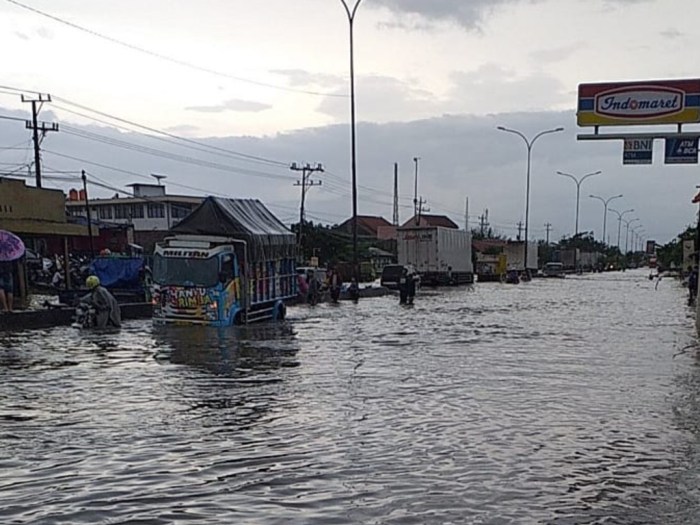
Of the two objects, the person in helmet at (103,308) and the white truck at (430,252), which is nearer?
the person in helmet at (103,308)

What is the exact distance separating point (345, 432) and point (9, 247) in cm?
1749

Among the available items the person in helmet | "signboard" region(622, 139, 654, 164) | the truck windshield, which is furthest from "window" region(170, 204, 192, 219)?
"signboard" region(622, 139, 654, 164)

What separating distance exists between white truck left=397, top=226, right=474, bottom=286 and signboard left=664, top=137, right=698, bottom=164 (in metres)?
29.1

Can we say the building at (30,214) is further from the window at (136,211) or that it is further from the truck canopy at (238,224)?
the window at (136,211)

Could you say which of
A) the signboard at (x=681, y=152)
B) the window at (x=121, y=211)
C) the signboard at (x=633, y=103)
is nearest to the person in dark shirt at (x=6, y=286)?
the signboard at (x=633, y=103)

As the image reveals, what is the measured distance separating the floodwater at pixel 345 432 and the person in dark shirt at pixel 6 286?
492 cm

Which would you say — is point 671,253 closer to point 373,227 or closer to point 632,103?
point 373,227

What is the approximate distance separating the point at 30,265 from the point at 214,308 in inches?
862

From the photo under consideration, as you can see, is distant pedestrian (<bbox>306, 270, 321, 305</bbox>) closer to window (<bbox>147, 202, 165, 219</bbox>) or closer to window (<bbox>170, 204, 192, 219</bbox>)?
window (<bbox>170, 204, 192, 219</bbox>)

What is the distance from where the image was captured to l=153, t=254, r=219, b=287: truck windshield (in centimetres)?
2050

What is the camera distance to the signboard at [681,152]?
2247 centimetres

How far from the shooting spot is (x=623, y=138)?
2234 centimetres

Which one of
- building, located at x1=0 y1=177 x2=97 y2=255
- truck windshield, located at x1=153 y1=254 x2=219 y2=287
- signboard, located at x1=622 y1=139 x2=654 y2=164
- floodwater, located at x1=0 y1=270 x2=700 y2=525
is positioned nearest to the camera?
floodwater, located at x1=0 y1=270 x2=700 y2=525

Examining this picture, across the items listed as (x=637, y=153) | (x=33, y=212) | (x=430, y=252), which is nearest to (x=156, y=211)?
(x=430, y=252)
